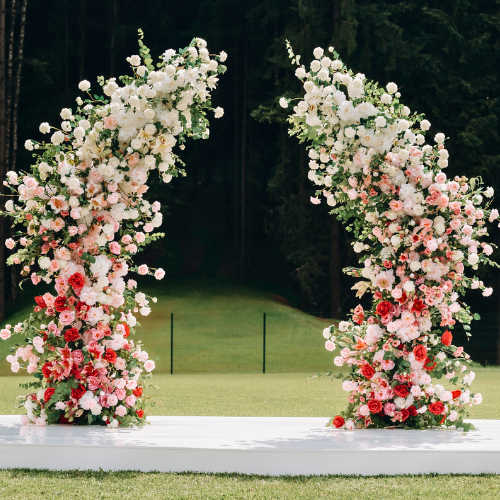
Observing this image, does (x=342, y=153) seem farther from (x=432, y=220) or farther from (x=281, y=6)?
(x=281, y=6)

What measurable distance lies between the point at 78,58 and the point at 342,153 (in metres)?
25.2

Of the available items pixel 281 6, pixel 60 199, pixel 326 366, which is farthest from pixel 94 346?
pixel 281 6

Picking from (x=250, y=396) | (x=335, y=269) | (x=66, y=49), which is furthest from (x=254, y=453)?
(x=66, y=49)

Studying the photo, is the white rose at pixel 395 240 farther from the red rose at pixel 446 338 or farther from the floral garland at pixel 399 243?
the red rose at pixel 446 338

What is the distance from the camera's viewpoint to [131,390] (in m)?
5.98

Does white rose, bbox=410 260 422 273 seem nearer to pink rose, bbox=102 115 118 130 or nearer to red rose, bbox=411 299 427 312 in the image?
red rose, bbox=411 299 427 312

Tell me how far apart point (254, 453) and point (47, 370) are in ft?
6.87

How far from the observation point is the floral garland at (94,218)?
5.61 meters

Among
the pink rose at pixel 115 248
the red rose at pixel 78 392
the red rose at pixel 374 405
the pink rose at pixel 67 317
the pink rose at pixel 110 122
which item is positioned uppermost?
the pink rose at pixel 110 122

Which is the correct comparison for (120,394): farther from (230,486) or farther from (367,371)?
(367,371)

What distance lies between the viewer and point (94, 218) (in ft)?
19.0

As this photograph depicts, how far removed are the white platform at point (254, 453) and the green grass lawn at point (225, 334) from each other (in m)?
11.6

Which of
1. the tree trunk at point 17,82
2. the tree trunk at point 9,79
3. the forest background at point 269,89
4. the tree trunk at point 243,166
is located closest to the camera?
the tree trunk at point 9,79

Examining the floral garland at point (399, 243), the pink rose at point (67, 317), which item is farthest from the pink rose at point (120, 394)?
the floral garland at point (399, 243)
